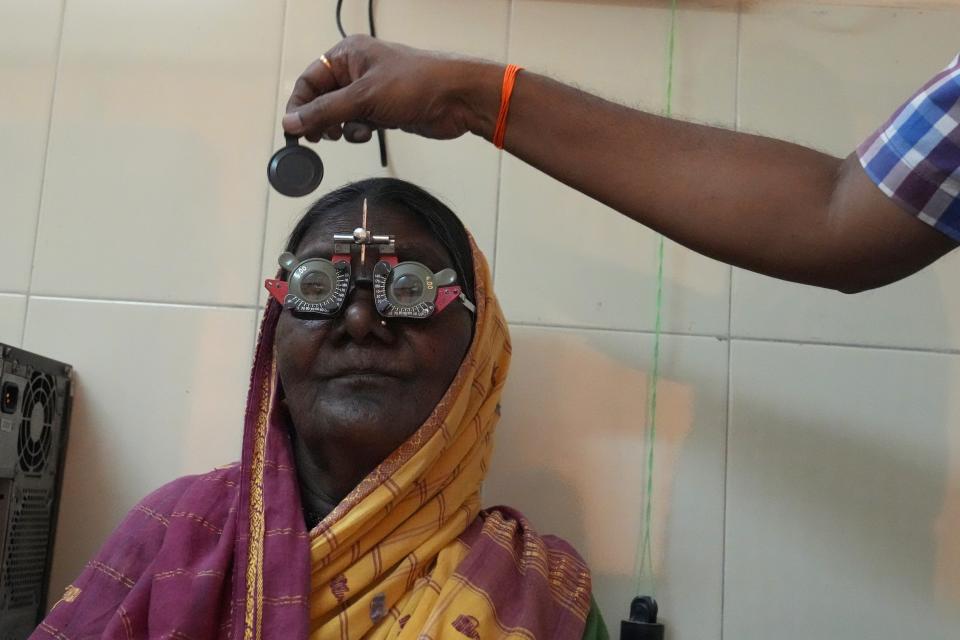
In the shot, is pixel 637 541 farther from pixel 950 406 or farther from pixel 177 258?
pixel 177 258

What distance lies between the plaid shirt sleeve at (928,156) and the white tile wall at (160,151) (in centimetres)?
109

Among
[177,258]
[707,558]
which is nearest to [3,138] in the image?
[177,258]

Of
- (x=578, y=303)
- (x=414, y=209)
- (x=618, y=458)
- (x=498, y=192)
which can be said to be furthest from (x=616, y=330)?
(x=414, y=209)

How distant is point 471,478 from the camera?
Answer: 128cm

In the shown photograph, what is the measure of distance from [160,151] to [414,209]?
0.57 meters

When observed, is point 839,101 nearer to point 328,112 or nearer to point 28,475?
point 328,112

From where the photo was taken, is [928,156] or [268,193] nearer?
[928,156]

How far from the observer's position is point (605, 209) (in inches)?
61.4

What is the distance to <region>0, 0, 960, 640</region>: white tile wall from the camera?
4.71 feet

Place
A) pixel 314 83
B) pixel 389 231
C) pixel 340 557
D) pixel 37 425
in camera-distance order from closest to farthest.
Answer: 1. pixel 314 83
2. pixel 340 557
3. pixel 389 231
4. pixel 37 425

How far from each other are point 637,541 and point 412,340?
55 cm

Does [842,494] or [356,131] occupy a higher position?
[356,131]

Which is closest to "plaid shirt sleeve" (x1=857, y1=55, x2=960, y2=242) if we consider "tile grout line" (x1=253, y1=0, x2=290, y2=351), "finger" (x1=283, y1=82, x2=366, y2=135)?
"finger" (x1=283, y1=82, x2=366, y2=135)

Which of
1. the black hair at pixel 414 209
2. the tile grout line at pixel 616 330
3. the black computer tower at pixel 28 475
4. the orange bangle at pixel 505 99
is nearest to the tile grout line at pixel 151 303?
the tile grout line at pixel 616 330
